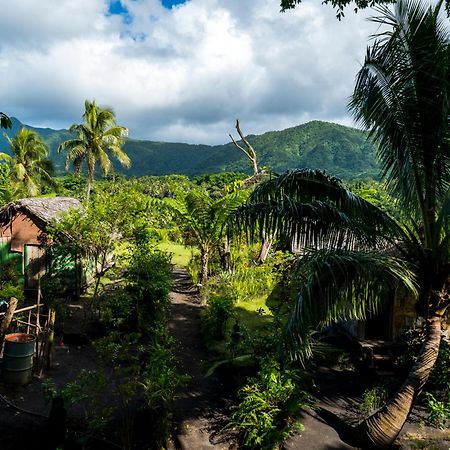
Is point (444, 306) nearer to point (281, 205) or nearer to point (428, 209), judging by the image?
point (428, 209)

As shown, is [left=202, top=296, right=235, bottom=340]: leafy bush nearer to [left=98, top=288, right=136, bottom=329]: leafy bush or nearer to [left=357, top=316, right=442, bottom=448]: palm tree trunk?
[left=98, top=288, right=136, bottom=329]: leafy bush

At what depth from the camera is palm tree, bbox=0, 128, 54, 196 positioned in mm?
28839

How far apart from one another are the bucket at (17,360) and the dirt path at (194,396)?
10.5ft

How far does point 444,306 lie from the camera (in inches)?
245

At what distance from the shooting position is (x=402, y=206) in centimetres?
667

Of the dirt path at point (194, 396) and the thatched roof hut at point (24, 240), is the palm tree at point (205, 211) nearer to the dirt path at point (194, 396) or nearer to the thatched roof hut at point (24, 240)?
the dirt path at point (194, 396)

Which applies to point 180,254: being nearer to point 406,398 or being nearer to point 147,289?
point 147,289

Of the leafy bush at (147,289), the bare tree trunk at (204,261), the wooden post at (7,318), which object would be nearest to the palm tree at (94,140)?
the bare tree trunk at (204,261)

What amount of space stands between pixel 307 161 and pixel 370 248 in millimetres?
132612

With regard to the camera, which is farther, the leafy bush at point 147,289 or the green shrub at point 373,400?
the leafy bush at point 147,289

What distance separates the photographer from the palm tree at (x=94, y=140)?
30.1 m

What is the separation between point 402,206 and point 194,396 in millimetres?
5591

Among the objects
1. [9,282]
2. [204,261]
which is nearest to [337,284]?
[9,282]

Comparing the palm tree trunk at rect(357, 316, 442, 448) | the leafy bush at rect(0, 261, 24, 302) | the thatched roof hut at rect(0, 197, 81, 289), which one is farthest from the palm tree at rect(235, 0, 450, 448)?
the thatched roof hut at rect(0, 197, 81, 289)
